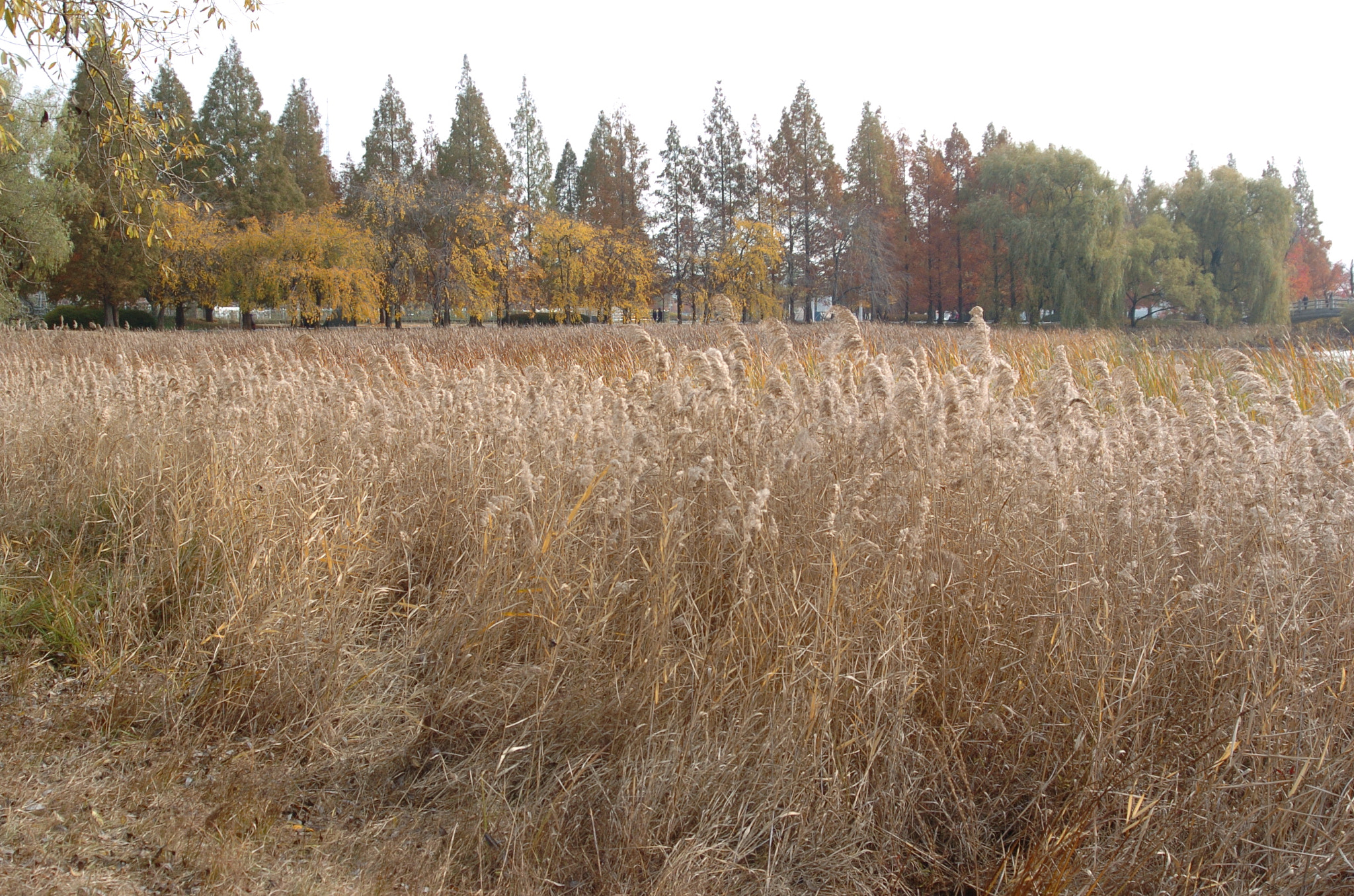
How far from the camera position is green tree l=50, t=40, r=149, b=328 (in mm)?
4988

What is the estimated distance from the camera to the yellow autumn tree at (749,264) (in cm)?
3500

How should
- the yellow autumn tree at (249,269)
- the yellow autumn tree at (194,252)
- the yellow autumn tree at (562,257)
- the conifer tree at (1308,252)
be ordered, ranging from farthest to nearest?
the conifer tree at (1308,252), the yellow autumn tree at (562,257), the yellow autumn tree at (249,269), the yellow autumn tree at (194,252)

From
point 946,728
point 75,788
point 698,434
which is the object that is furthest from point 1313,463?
point 75,788

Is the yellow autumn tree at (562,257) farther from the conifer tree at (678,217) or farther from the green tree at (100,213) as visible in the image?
the green tree at (100,213)

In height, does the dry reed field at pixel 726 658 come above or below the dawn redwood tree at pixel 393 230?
below

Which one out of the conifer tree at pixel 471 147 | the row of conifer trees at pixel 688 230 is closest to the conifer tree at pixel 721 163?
the row of conifer trees at pixel 688 230

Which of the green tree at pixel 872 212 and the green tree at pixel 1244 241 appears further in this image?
the green tree at pixel 872 212

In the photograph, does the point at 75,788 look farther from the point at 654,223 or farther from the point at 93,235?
the point at 654,223

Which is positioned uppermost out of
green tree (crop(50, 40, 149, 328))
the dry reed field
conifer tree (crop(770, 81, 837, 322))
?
conifer tree (crop(770, 81, 837, 322))

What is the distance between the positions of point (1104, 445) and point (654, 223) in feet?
129

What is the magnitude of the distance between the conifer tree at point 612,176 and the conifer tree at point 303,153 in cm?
1452

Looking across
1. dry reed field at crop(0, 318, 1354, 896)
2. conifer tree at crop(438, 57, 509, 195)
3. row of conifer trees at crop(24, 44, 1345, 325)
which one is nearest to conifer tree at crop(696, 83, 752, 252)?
row of conifer trees at crop(24, 44, 1345, 325)

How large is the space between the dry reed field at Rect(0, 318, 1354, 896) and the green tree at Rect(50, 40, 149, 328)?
2682 mm

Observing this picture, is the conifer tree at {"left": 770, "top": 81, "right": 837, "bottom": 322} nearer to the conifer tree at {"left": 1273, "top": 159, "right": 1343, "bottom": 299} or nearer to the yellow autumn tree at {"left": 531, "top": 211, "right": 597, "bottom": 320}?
the yellow autumn tree at {"left": 531, "top": 211, "right": 597, "bottom": 320}
